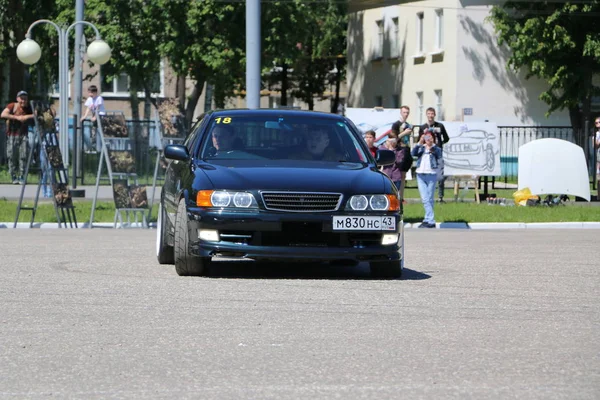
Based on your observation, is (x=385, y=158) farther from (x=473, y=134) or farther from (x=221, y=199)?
(x=473, y=134)

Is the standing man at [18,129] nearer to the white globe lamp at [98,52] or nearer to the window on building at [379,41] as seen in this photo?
the white globe lamp at [98,52]

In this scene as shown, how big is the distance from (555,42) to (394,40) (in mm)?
10314

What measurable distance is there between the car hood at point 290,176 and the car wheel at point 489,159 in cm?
1823

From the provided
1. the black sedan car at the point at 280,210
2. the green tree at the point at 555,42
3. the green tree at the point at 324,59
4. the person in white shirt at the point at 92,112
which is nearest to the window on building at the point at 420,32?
the green tree at the point at 555,42

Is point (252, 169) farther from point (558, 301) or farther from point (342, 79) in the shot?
point (342, 79)

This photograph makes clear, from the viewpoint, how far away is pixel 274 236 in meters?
12.4

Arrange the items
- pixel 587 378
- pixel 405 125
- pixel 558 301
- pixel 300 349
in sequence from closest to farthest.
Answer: pixel 587 378 < pixel 300 349 < pixel 558 301 < pixel 405 125

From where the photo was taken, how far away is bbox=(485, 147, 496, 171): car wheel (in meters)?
31.3

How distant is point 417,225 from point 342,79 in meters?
53.5

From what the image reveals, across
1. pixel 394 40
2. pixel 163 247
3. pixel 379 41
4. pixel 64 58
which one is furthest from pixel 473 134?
pixel 379 41

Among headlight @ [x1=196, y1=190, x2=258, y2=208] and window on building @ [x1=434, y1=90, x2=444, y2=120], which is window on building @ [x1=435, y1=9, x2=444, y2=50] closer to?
window on building @ [x1=434, y1=90, x2=444, y2=120]

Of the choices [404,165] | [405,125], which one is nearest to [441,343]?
[404,165]

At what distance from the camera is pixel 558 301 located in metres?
11.3

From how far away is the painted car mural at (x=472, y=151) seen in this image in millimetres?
31219
